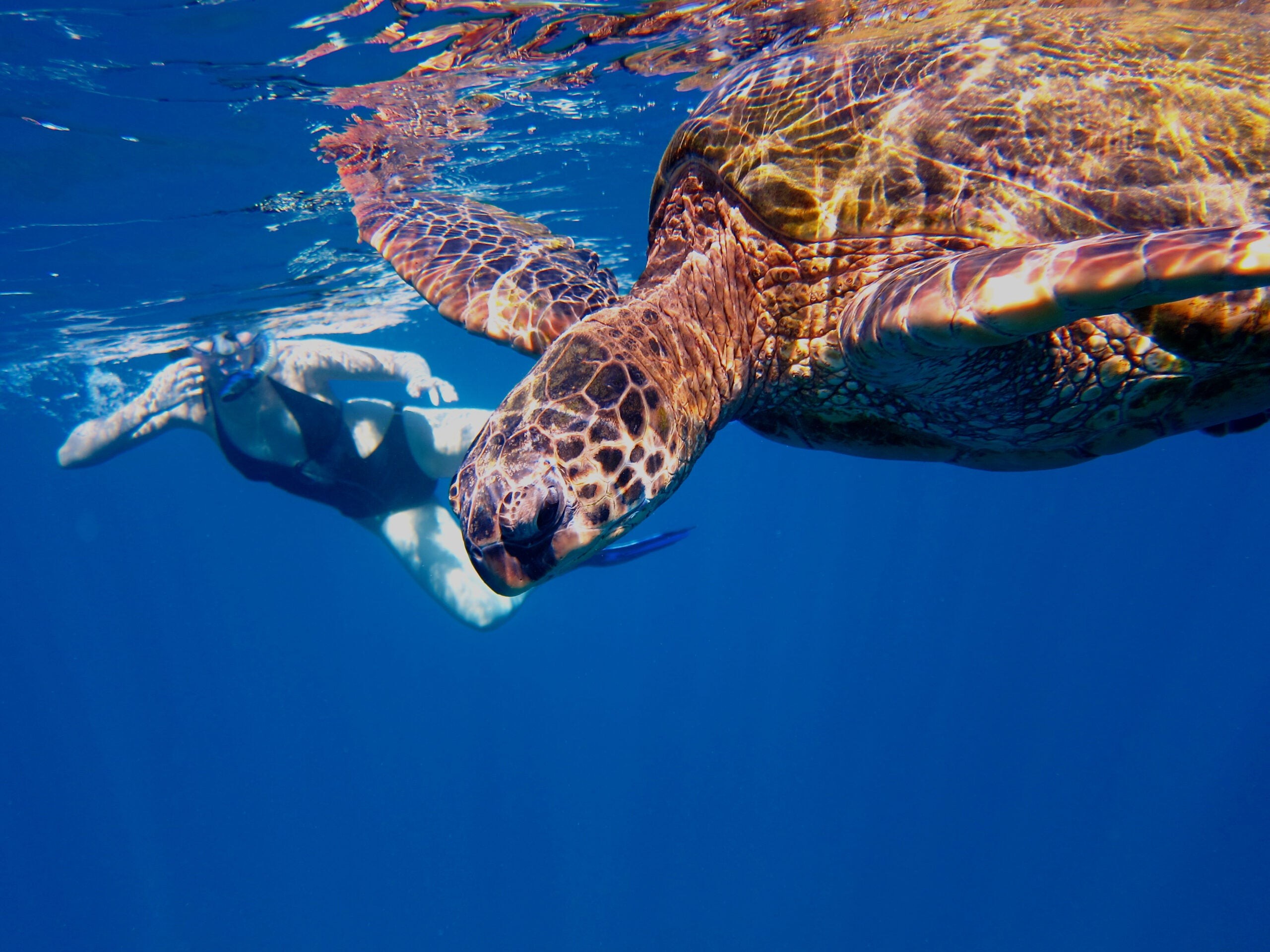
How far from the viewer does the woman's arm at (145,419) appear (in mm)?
8055

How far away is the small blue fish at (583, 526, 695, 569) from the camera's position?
6.52 meters

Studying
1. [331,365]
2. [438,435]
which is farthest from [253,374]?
[438,435]

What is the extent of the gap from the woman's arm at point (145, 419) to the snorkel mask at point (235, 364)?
241 millimetres

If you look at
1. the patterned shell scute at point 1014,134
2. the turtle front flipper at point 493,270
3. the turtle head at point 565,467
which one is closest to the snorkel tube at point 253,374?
the turtle front flipper at point 493,270

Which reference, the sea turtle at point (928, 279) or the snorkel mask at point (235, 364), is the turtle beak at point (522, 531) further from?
the snorkel mask at point (235, 364)

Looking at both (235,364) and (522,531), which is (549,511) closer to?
(522,531)

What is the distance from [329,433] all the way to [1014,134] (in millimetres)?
7529

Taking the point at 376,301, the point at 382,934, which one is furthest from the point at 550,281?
the point at 382,934

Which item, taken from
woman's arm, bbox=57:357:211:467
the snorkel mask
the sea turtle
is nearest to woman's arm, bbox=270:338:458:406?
the snorkel mask

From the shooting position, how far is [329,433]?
325 inches

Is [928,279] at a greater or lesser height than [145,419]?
greater

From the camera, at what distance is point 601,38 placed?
20.2ft

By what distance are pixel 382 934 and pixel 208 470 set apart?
2445cm

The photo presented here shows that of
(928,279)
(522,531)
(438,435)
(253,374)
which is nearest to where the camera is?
(522,531)
